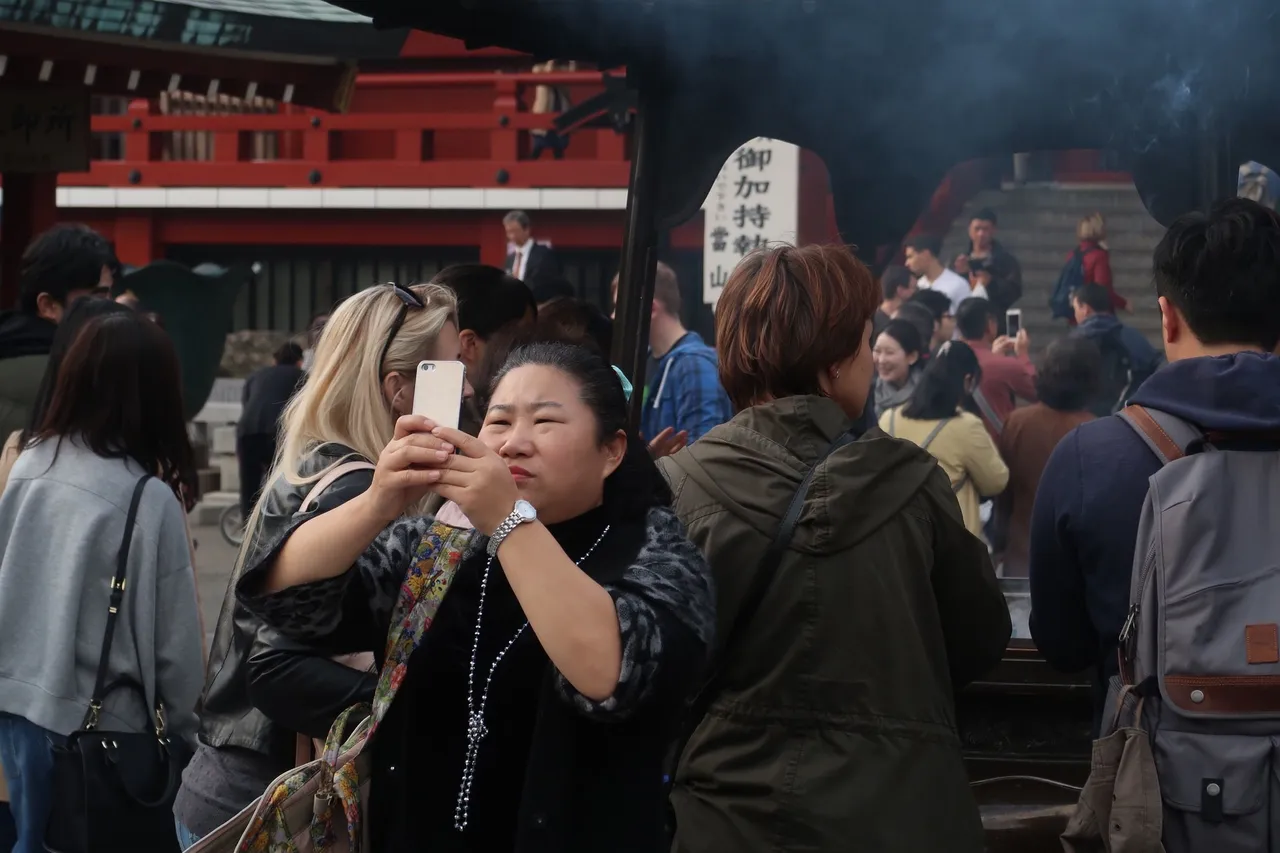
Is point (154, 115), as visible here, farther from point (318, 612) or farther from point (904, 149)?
point (318, 612)

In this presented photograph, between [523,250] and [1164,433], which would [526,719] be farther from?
[523,250]

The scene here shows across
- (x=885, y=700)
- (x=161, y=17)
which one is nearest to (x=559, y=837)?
(x=885, y=700)

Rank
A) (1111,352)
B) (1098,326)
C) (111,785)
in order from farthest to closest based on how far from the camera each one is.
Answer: (1111,352), (1098,326), (111,785)

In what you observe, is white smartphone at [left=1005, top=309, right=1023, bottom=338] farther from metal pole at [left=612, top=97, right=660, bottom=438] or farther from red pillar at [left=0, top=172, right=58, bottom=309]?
metal pole at [left=612, top=97, right=660, bottom=438]

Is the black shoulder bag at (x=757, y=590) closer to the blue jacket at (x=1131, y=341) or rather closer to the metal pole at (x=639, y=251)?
the metal pole at (x=639, y=251)

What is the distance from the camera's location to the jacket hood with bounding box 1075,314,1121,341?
6238 mm

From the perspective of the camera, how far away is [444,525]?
1.87 m

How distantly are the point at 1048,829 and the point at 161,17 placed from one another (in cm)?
578

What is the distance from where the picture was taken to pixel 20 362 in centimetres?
416

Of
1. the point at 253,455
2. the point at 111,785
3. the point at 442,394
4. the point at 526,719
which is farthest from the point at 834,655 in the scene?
the point at 253,455

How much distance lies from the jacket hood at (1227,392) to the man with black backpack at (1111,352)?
4175mm

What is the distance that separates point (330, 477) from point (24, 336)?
2.48 metres

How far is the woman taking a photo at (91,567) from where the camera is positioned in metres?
2.95

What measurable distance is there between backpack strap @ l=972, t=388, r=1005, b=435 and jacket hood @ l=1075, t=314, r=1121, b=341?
495 mm
